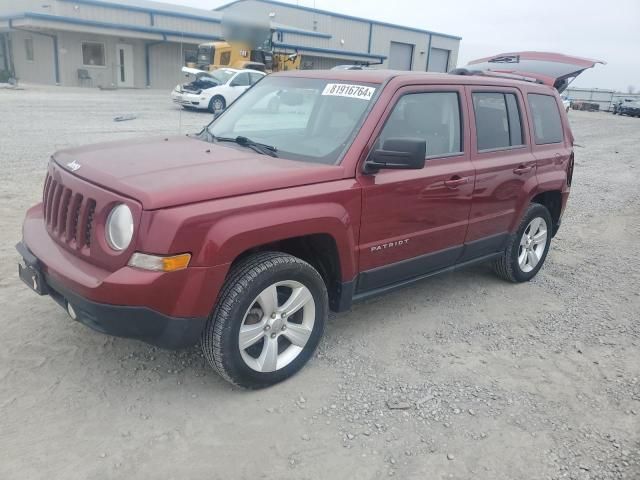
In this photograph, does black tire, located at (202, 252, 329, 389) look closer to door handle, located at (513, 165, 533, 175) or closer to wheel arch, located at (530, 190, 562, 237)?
door handle, located at (513, 165, 533, 175)

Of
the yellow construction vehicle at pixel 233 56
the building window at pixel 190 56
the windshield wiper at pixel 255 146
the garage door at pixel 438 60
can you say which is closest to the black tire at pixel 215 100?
the yellow construction vehicle at pixel 233 56

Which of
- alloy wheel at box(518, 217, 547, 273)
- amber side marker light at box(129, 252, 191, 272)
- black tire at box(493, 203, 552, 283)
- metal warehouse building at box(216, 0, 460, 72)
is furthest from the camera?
metal warehouse building at box(216, 0, 460, 72)

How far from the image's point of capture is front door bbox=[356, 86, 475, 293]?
367 centimetres

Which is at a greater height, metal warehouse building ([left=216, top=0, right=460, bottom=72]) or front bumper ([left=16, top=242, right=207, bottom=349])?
metal warehouse building ([left=216, top=0, right=460, bottom=72])

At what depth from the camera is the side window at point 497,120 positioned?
174 inches

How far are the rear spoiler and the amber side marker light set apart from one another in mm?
4182

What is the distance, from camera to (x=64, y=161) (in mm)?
3463

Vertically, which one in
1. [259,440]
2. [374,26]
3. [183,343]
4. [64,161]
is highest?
[374,26]

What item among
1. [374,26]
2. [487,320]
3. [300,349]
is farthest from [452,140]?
[374,26]

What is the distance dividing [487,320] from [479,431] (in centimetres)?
156

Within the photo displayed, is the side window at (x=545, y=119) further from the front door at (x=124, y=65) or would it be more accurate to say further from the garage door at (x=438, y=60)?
the garage door at (x=438, y=60)

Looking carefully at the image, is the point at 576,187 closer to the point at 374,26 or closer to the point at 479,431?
the point at 479,431

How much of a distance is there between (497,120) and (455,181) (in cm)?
92

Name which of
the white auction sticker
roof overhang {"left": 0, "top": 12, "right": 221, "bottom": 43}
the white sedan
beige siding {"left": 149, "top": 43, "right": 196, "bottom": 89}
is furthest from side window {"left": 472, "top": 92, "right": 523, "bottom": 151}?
beige siding {"left": 149, "top": 43, "right": 196, "bottom": 89}
